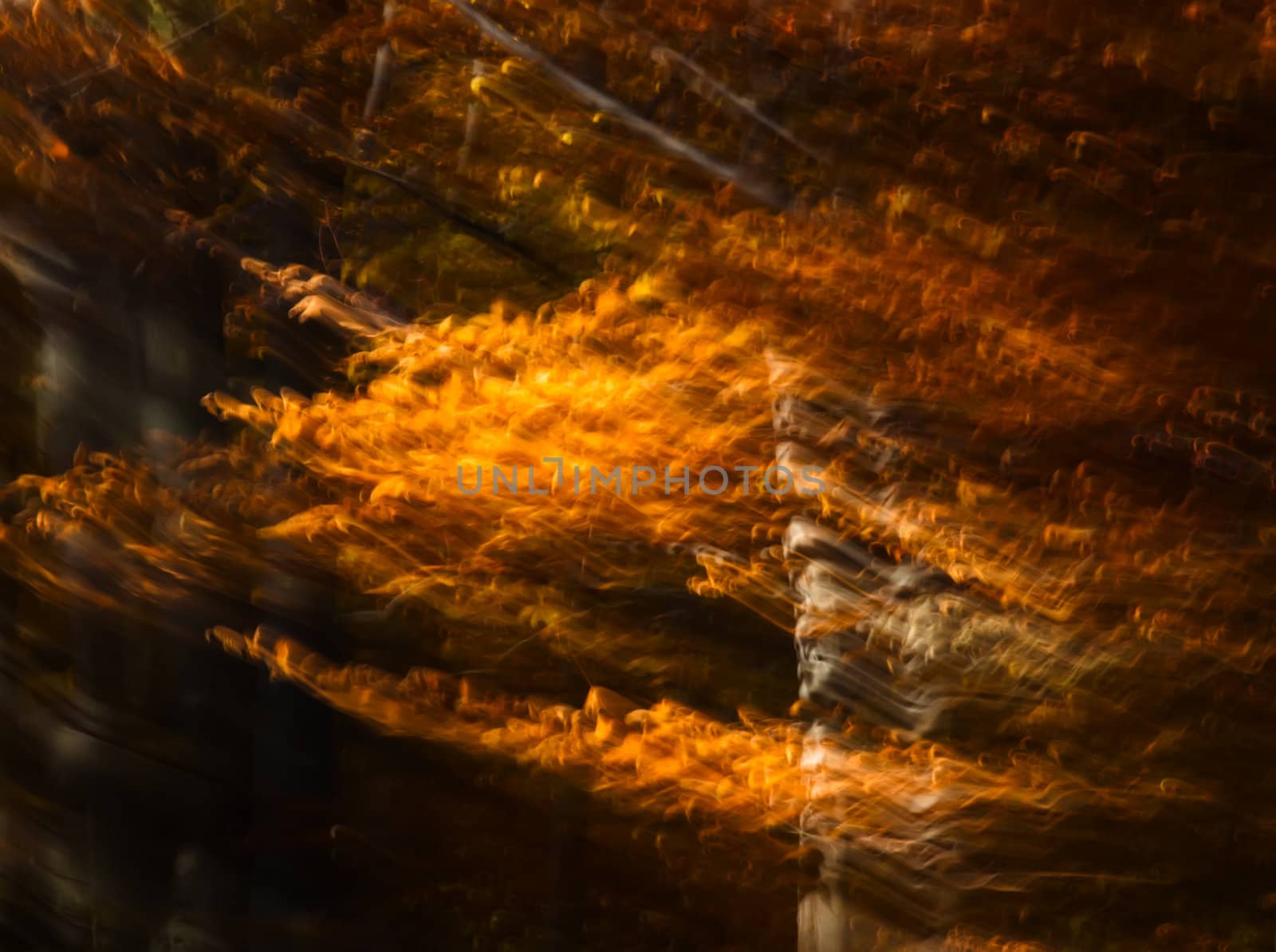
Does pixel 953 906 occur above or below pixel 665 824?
below

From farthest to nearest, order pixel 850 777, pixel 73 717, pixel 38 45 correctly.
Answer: pixel 38 45
pixel 73 717
pixel 850 777

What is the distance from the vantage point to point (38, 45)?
204 inches

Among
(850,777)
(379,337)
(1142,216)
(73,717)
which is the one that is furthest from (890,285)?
(73,717)

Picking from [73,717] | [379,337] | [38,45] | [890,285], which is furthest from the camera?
[379,337]

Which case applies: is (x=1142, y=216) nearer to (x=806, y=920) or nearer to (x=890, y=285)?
(x=890, y=285)

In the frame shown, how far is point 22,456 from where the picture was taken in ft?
20.2

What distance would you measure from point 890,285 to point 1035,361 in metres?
0.61

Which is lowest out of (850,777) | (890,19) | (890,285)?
(850,777)

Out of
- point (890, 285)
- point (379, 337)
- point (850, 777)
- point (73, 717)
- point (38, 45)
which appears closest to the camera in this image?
point (850, 777)

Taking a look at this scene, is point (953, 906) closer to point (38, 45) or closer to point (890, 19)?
point (890, 19)

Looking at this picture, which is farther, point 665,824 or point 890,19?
point 665,824

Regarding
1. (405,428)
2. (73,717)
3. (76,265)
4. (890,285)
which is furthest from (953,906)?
(76,265)

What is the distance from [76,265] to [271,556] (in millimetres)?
1579

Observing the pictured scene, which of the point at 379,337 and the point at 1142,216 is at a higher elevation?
the point at 379,337
